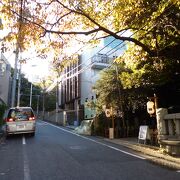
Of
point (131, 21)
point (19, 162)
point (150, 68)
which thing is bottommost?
point (19, 162)

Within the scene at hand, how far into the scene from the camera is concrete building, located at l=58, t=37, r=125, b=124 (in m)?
39.4

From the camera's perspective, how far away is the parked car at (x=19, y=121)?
20.5 m

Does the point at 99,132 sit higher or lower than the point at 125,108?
lower

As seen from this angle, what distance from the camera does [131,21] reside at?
1462 centimetres

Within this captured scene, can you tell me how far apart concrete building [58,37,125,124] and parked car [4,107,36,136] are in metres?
14.8

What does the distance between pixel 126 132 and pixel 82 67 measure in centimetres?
2395

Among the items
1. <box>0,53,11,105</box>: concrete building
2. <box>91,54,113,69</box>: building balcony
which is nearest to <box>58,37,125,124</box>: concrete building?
<box>91,54,113,69</box>: building balcony

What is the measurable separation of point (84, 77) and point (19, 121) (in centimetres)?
2465

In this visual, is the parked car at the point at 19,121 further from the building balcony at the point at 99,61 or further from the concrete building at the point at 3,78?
the building balcony at the point at 99,61

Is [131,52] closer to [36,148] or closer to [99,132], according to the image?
[36,148]

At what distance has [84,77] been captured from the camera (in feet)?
147

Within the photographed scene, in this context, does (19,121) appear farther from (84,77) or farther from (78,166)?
(84,77)

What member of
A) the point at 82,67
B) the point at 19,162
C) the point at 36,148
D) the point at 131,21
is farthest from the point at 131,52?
the point at 82,67

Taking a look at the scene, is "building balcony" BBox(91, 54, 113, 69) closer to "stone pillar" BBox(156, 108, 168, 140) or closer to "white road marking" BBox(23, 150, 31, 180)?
"stone pillar" BBox(156, 108, 168, 140)
